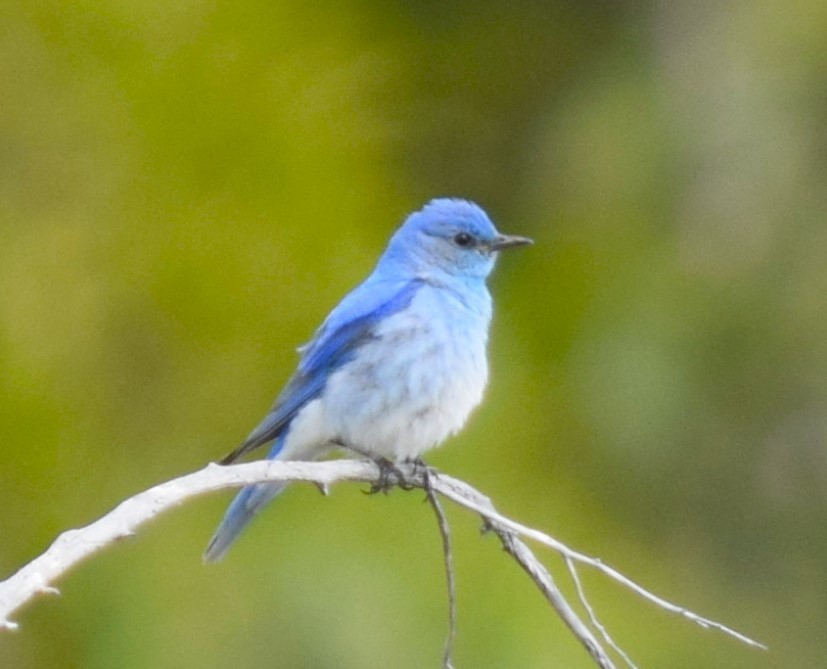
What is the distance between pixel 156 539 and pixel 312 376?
0.92 metres

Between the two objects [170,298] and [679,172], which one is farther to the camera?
[679,172]

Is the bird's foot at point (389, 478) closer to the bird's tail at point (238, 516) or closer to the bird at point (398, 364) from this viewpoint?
the bird at point (398, 364)

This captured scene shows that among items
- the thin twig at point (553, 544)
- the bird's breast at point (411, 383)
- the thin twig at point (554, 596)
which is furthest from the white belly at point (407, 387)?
the thin twig at point (554, 596)

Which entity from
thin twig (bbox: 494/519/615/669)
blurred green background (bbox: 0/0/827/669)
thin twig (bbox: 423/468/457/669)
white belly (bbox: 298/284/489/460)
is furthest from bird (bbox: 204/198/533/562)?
thin twig (bbox: 494/519/615/669)

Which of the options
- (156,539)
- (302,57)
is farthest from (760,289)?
(156,539)

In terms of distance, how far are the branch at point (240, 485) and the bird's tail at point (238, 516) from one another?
45cm

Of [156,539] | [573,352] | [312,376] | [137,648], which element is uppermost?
[573,352]

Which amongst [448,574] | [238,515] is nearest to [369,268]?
[238,515]

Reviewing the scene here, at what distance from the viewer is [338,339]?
4.30 m

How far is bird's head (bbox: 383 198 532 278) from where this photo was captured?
14.6ft

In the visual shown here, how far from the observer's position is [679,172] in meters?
5.94

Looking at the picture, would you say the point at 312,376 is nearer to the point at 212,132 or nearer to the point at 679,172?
the point at 212,132

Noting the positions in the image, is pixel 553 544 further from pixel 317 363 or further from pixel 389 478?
pixel 317 363

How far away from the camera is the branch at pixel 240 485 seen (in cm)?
236
